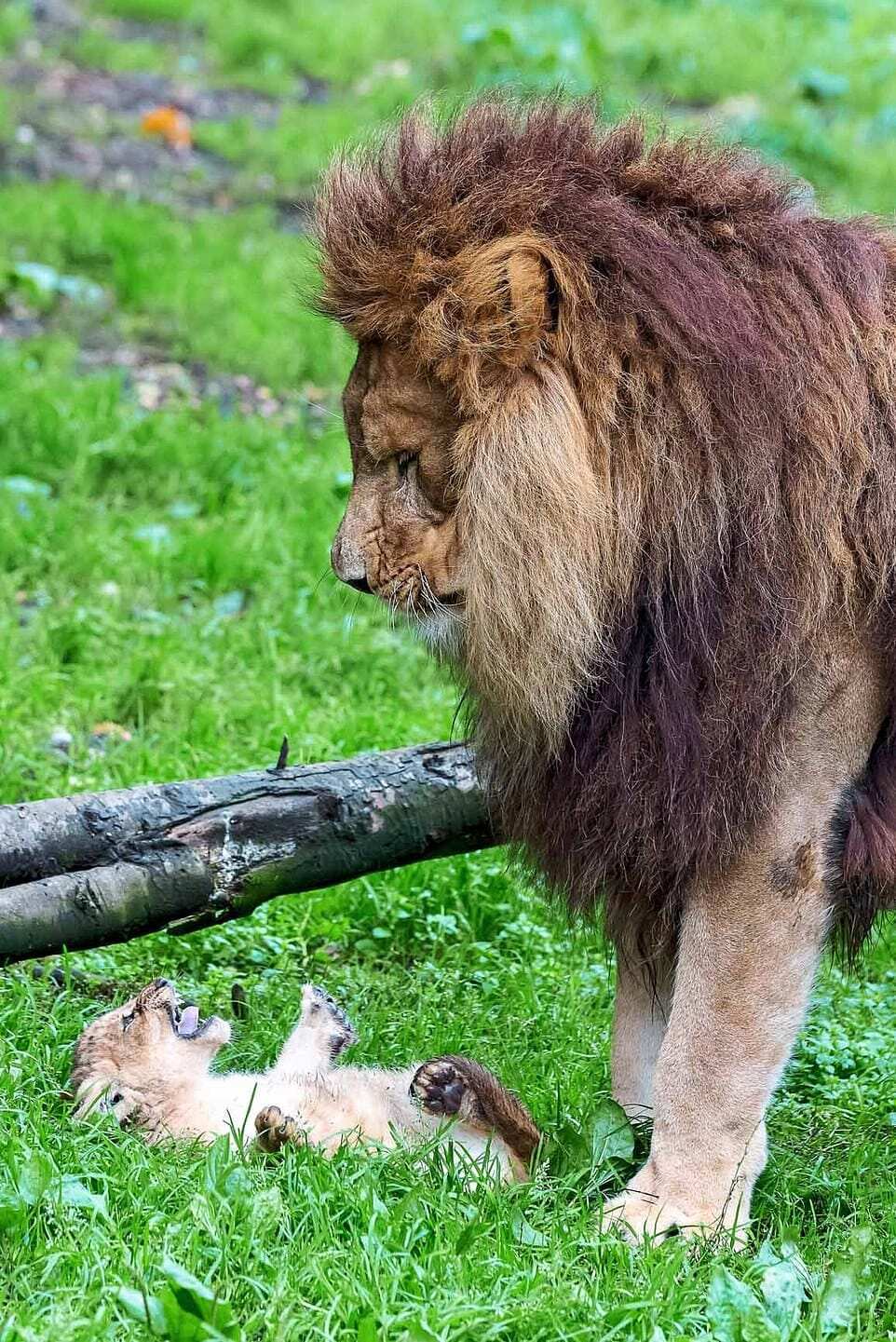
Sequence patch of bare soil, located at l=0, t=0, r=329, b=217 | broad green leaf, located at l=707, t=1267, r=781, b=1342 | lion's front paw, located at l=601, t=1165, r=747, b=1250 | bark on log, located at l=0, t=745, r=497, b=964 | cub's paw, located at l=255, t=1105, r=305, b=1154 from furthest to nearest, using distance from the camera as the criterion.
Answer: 1. patch of bare soil, located at l=0, t=0, r=329, b=217
2. bark on log, located at l=0, t=745, r=497, b=964
3. cub's paw, located at l=255, t=1105, r=305, b=1154
4. lion's front paw, located at l=601, t=1165, r=747, b=1250
5. broad green leaf, located at l=707, t=1267, r=781, b=1342

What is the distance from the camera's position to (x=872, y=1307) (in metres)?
3.04

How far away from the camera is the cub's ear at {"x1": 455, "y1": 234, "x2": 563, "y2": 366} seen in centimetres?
308

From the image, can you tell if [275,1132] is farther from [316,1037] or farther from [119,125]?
[119,125]

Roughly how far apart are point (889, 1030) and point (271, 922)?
1.66 meters

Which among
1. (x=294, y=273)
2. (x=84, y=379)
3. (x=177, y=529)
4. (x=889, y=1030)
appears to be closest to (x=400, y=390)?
(x=889, y=1030)

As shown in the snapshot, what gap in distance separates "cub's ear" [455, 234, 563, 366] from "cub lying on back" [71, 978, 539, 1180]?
1444 millimetres

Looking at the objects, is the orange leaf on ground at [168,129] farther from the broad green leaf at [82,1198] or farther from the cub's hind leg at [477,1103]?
the broad green leaf at [82,1198]

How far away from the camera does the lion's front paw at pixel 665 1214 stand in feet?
10.5

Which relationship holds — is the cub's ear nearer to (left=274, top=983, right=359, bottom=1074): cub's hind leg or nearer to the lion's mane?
the lion's mane

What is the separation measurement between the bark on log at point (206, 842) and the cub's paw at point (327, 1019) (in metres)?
0.25

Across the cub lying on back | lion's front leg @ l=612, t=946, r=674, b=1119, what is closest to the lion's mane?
lion's front leg @ l=612, t=946, r=674, b=1119

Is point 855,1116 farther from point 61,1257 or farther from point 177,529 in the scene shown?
point 177,529

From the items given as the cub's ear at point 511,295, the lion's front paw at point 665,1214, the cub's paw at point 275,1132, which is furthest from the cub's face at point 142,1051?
the cub's ear at point 511,295

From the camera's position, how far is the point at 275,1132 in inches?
133
